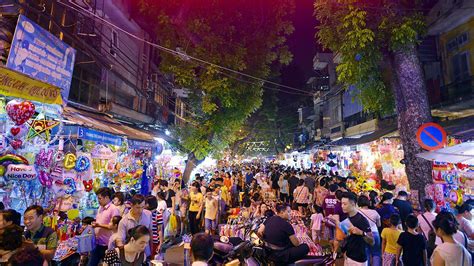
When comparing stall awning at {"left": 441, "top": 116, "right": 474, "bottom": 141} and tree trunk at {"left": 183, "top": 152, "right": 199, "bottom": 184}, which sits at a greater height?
stall awning at {"left": 441, "top": 116, "right": 474, "bottom": 141}

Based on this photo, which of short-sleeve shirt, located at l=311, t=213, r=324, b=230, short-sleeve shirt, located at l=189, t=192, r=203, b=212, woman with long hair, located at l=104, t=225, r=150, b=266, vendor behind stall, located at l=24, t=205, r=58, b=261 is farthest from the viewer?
short-sleeve shirt, located at l=189, t=192, r=203, b=212

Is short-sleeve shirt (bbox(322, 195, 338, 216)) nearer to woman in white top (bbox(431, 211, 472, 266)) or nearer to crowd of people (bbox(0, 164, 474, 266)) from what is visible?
crowd of people (bbox(0, 164, 474, 266))

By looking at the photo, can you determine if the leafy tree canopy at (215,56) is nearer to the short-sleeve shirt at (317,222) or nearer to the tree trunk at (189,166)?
the tree trunk at (189,166)

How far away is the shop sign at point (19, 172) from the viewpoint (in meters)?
4.82

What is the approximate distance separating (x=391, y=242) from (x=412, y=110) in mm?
4084

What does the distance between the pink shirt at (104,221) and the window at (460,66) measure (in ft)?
42.0

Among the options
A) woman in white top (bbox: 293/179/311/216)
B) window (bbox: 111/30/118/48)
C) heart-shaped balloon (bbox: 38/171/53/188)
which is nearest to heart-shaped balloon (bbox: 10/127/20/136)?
heart-shaped balloon (bbox: 38/171/53/188)

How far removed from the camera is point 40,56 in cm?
586

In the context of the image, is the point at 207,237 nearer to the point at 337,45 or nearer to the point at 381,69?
the point at 337,45

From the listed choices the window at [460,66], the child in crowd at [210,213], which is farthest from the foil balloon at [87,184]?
the window at [460,66]

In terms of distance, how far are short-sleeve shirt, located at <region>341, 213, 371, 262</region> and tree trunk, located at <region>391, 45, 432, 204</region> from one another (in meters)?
3.99

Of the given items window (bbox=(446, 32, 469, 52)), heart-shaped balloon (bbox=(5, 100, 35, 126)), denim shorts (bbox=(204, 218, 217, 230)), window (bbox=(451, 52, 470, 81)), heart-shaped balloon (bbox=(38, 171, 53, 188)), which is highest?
window (bbox=(446, 32, 469, 52))

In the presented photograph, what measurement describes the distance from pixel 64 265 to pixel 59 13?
7.62m

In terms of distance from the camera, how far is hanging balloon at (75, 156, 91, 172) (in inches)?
259
